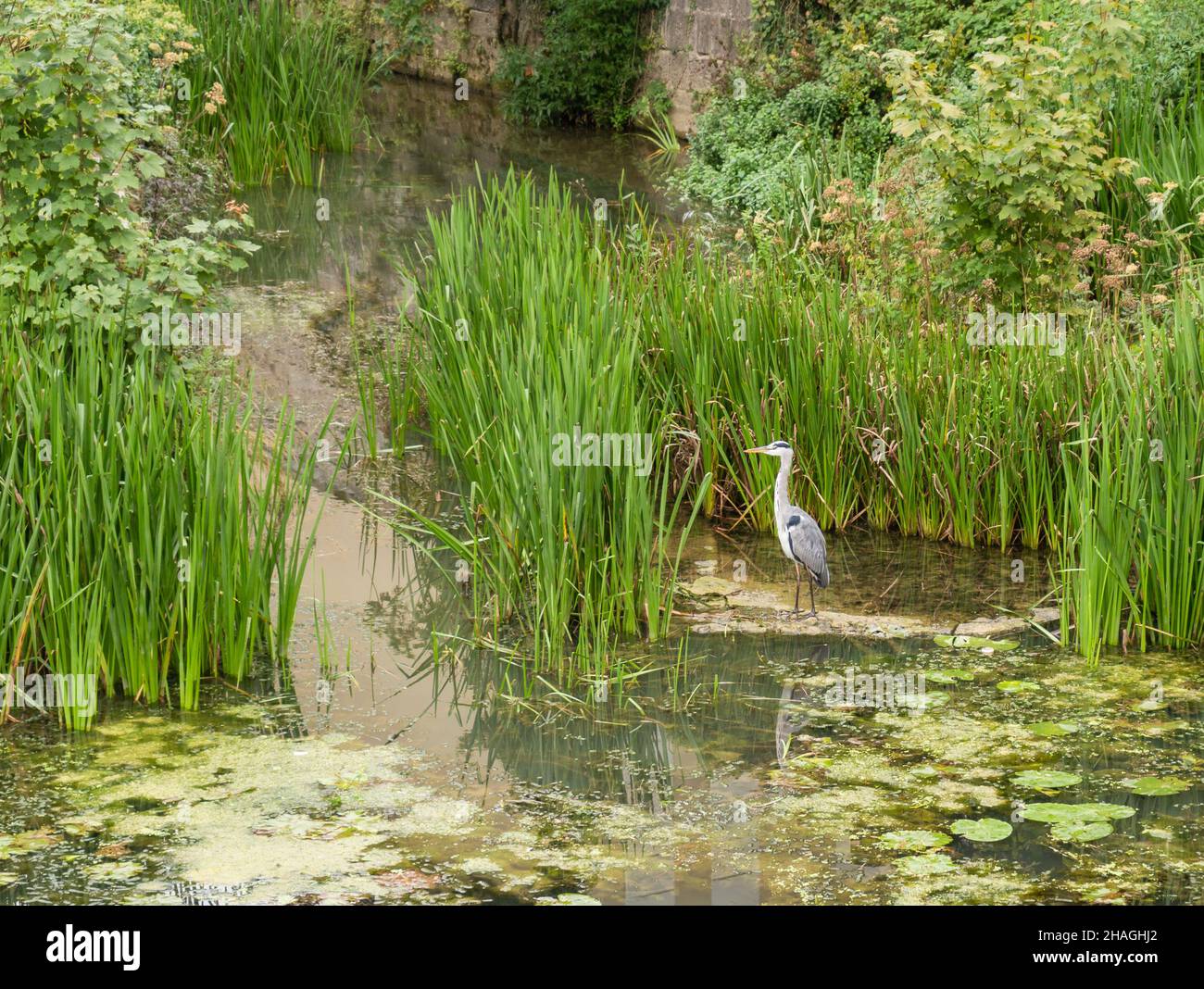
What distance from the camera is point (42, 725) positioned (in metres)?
5.16

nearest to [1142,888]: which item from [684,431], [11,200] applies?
[684,431]

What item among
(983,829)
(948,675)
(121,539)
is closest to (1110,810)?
(983,829)

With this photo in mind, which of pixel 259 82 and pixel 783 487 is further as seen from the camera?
pixel 259 82

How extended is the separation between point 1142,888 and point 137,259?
478 cm

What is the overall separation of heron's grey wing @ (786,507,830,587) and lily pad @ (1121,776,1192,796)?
5.71ft

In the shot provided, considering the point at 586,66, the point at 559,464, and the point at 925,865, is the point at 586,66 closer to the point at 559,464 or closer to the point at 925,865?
the point at 559,464

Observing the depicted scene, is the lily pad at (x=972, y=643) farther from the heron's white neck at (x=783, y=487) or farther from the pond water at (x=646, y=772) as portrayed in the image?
the heron's white neck at (x=783, y=487)

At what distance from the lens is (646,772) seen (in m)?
5.01

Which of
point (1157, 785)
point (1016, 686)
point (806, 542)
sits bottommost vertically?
point (1157, 785)

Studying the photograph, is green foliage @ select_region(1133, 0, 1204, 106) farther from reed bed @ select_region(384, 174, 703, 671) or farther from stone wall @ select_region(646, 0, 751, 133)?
stone wall @ select_region(646, 0, 751, 133)

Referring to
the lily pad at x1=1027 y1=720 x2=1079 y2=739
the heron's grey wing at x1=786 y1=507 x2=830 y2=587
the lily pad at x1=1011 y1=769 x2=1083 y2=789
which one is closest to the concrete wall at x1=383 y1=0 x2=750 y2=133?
Answer: the heron's grey wing at x1=786 y1=507 x2=830 y2=587

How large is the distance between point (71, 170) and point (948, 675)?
4.24 meters

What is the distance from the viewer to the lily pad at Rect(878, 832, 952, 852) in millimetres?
4395

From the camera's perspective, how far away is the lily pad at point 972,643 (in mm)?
5938
